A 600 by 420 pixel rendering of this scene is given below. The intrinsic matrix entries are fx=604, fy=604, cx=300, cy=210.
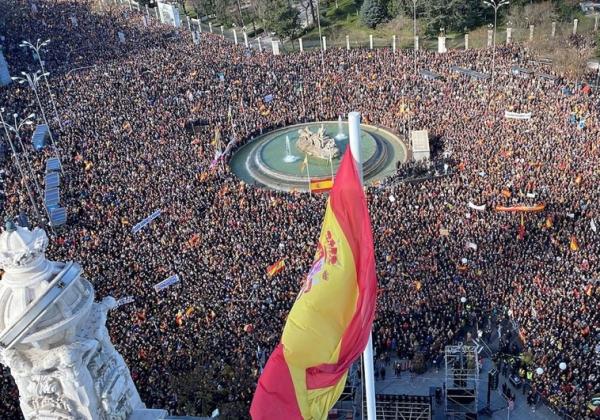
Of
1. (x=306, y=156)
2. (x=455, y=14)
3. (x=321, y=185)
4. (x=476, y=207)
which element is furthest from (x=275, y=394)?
(x=455, y=14)

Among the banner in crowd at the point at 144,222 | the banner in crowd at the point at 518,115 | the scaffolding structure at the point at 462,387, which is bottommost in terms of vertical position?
the scaffolding structure at the point at 462,387

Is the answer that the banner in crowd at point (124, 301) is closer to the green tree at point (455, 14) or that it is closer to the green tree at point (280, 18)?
the green tree at point (280, 18)

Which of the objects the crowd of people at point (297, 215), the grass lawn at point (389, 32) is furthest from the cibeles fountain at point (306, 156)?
the grass lawn at point (389, 32)

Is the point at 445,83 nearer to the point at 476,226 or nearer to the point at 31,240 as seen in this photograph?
the point at 476,226

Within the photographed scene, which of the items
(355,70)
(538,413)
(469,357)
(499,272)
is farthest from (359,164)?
(355,70)

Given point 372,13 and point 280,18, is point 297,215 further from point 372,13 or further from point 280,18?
point 372,13
